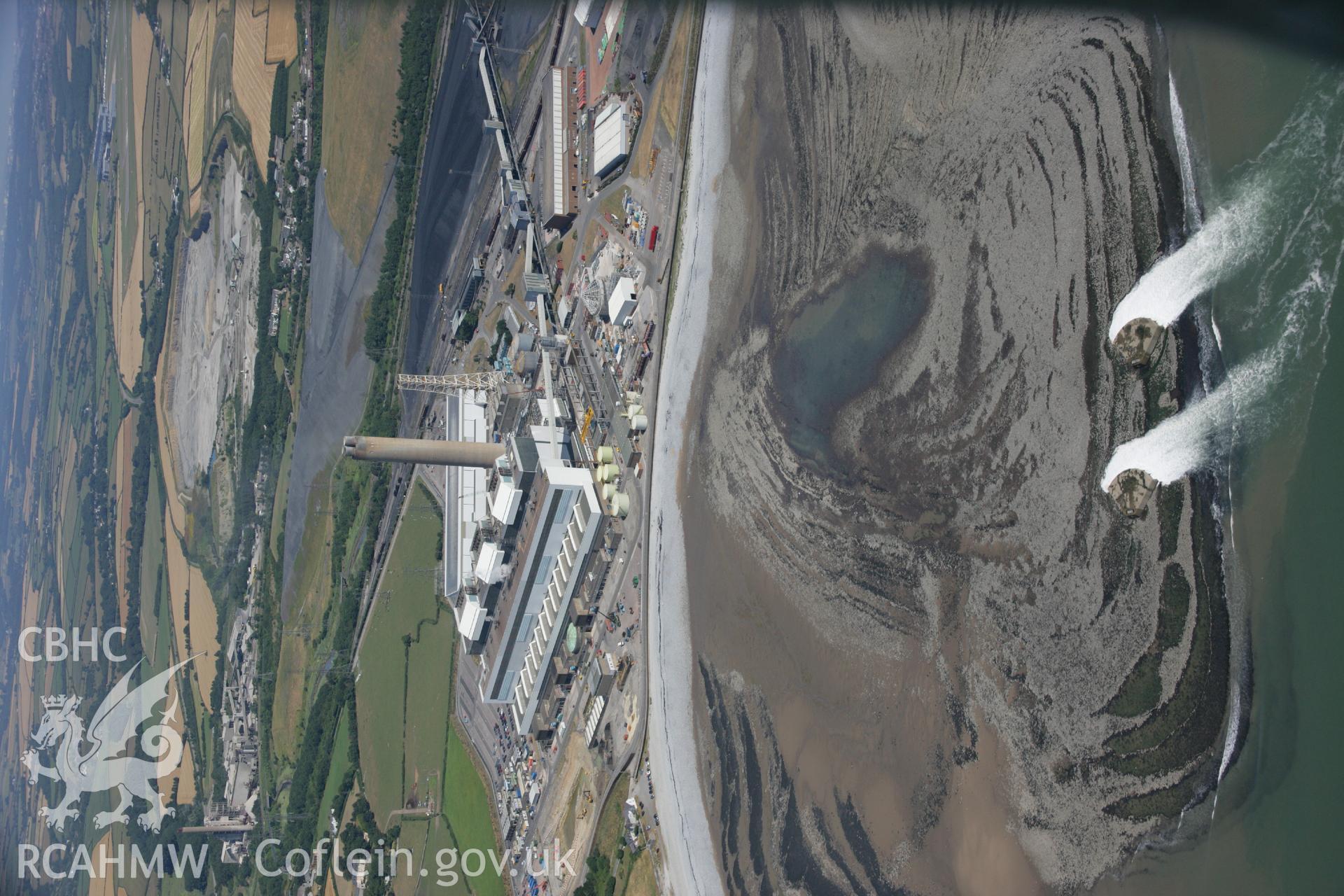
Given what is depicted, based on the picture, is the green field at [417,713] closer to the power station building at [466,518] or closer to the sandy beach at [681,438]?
the power station building at [466,518]

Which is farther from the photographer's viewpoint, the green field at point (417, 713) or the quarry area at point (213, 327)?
the quarry area at point (213, 327)

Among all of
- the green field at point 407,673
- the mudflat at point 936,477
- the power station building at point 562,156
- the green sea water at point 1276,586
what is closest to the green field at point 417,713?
the green field at point 407,673

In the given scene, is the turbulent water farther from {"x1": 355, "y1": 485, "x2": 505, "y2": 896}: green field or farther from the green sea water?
{"x1": 355, "y1": 485, "x2": 505, "y2": 896}: green field

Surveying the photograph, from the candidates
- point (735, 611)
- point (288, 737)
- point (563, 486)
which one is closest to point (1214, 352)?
point (735, 611)

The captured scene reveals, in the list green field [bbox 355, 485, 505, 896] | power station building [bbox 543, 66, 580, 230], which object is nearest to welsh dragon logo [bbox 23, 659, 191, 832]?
green field [bbox 355, 485, 505, 896]

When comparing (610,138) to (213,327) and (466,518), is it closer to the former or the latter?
(466,518)
